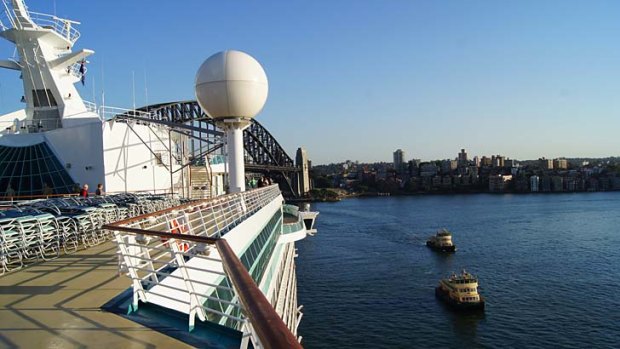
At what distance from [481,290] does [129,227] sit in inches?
1061

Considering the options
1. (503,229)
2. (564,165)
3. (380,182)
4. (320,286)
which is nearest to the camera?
(320,286)

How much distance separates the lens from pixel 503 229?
2101 inches

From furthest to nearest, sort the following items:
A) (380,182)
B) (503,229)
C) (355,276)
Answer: (380,182) → (503,229) → (355,276)

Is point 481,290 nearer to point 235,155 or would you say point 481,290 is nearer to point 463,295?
point 463,295

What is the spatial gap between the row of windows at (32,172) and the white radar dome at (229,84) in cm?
1207

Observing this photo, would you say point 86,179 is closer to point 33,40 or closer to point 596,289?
point 33,40

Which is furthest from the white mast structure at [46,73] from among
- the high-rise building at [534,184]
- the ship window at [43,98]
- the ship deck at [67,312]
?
the high-rise building at [534,184]

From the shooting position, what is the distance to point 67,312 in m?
4.42

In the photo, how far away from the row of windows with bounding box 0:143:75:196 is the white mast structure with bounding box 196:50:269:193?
11.8 meters

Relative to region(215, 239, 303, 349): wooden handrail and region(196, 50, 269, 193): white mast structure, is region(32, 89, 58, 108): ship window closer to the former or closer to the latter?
region(196, 50, 269, 193): white mast structure

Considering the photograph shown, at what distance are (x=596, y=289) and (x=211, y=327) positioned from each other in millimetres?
29894

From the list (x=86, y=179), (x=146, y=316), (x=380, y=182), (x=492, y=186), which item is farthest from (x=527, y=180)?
(x=146, y=316)

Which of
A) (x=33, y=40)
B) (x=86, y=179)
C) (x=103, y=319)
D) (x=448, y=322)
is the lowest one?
(x=448, y=322)

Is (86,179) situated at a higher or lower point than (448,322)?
higher
